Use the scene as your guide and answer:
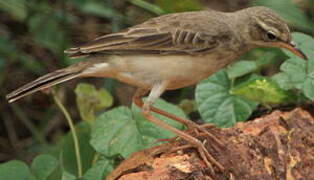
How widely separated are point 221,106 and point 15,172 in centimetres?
191

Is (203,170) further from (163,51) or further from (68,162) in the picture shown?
(68,162)

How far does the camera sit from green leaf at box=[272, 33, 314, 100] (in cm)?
487

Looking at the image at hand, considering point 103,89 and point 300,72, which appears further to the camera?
point 103,89

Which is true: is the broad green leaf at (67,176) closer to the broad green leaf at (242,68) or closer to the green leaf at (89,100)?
the green leaf at (89,100)

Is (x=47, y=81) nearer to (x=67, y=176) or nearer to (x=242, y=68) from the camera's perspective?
(x=67, y=176)

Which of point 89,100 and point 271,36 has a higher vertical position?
point 271,36

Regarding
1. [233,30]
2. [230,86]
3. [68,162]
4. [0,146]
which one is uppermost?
[233,30]

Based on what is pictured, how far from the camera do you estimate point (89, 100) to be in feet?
18.4

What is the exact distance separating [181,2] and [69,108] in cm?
244

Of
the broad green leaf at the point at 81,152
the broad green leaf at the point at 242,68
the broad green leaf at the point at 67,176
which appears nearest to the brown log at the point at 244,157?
the broad green leaf at the point at 242,68

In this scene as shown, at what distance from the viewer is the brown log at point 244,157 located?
3.74 m

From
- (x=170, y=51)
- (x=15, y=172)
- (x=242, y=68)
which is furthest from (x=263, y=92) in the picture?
(x=15, y=172)

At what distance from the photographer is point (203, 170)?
3.77 meters

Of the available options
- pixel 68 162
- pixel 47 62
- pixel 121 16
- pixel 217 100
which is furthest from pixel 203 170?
pixel 47 62
